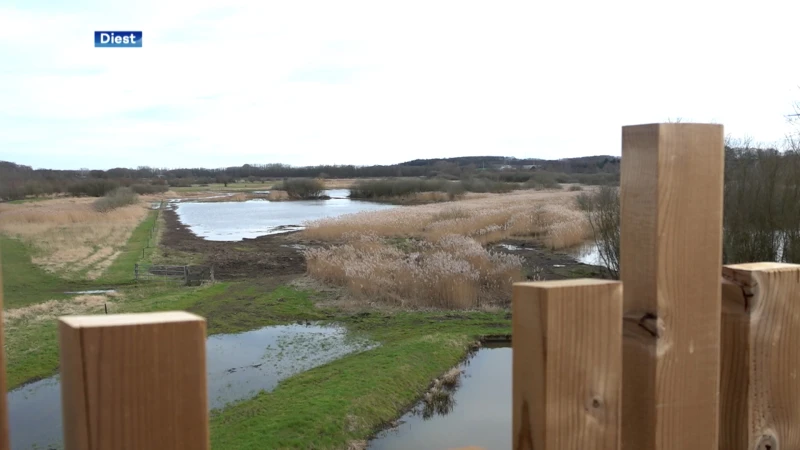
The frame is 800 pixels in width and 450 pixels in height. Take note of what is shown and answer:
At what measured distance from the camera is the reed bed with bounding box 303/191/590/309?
1698cm

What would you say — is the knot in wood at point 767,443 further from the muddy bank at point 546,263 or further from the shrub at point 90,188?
the shrub at point 90,188

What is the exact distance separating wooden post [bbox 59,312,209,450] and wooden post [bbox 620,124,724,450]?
0.72 meters

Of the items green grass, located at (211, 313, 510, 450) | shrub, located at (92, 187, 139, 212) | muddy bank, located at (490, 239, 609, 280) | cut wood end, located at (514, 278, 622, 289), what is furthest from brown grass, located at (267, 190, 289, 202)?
cut wood end, located at (514, 278, 622, 289)

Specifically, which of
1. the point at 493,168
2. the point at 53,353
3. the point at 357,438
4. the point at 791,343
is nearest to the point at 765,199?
the point at 357,438

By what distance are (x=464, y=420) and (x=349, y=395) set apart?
177cm

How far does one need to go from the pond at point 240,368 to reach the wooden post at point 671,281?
28.4 feet

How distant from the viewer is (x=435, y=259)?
61.3 ft

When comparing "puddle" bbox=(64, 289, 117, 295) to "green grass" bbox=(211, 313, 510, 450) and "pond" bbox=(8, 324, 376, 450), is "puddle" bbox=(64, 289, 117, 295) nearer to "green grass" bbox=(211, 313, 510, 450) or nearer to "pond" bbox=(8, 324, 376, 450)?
"pond" bbox=(8, 324, 376, 450)

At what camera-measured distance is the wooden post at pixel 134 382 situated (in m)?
0.79

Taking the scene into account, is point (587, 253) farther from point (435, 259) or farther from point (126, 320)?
point (126, 320)

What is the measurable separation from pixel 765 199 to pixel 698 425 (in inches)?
547

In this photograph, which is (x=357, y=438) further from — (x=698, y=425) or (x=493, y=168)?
(x=493, y=168)

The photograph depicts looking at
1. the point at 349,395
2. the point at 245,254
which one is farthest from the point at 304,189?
the point at 349,395

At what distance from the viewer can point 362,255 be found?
2105 cm
